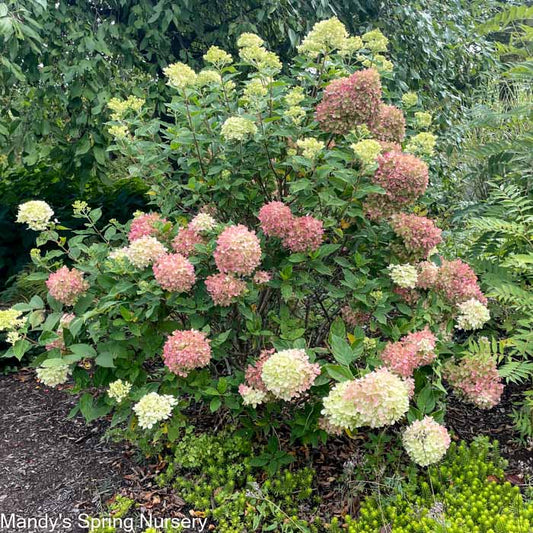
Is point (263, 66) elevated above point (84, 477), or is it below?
above

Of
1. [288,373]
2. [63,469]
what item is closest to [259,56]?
[288,373]

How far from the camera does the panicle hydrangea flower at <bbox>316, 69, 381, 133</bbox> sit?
→ 1.92 m

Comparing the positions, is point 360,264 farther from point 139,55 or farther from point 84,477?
point 139,55

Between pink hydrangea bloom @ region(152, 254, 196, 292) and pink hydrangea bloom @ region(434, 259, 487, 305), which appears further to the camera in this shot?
pink hydrangea bloom @ region(434, 259, 487, 305)

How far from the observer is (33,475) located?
8.02 ft

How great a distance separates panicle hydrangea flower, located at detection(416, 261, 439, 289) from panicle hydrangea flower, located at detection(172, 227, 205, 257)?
2.84 feet

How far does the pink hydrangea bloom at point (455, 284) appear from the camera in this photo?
2.05 meters

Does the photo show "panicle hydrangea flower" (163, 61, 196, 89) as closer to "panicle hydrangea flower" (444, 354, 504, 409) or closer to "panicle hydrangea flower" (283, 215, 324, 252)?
"panicle hydrangea flower" (283, 215, 324, 252)

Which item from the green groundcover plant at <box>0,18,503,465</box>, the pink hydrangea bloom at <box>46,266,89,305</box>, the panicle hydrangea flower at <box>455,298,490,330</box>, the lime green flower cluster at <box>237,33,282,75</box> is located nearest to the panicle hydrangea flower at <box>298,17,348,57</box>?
the green groundcover plant at <box>0,18,503,465</box>

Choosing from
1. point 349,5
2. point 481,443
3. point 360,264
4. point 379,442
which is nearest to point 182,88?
point 360,264

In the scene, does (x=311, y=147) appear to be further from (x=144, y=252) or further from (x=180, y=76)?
(x=144, y=252)

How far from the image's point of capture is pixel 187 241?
2014 mm

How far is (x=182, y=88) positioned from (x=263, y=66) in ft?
1.09

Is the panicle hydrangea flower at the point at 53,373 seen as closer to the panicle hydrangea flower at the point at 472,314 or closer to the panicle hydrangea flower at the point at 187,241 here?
the panicle hydrangea flower at the point at 187,241
